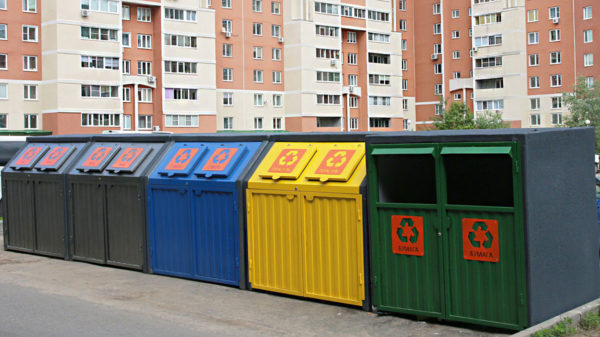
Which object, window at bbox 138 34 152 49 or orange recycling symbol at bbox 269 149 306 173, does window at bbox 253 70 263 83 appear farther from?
orange recycling symbol at bbox 269 149 306 173

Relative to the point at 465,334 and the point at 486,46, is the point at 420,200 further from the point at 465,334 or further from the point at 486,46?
the point at 486,46

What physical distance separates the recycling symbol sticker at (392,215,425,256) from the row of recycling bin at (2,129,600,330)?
0.04 ft

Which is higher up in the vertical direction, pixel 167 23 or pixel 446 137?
pixel 167 23

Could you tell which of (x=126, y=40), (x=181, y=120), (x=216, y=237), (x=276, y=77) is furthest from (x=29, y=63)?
(x=216, y=237)

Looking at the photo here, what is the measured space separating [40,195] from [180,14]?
155ft

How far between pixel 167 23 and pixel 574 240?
52750mm

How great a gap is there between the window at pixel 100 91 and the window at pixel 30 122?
13.6ft

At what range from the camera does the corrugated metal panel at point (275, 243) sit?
9602 mm

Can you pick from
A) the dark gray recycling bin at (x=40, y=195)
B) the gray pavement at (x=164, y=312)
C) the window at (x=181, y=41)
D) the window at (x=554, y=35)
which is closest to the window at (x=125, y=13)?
the window at (x=181, y=41)

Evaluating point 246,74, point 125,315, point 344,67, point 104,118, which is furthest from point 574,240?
point 344,67

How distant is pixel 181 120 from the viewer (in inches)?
2302

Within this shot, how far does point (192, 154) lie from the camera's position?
11359 millimetres

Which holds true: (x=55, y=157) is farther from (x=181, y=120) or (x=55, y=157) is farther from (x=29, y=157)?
(x=181, y=120)

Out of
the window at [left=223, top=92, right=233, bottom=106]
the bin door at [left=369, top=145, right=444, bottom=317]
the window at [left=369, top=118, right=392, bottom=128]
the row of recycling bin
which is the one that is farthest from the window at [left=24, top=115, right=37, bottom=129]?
the bin door at [left=369, top=145, right=444, bottom=317]
